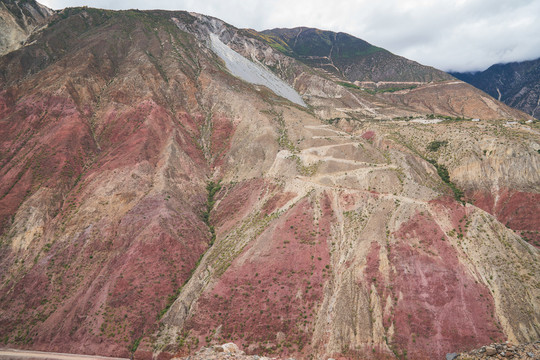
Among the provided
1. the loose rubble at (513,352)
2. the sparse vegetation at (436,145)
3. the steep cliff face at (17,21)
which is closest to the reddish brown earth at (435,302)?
the loose rubble at (513,352)

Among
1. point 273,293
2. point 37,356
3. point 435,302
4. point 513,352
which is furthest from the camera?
point 273,293

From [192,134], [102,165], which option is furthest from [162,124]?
[102,165]

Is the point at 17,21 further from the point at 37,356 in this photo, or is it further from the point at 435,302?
the point at 435,302

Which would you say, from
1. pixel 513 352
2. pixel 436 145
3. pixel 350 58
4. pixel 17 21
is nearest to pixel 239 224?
pixel 513 352

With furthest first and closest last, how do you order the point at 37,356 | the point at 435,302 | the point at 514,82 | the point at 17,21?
1. the point at 514,82
2. the point at 17,21
3. the point at 37,356
4. the point at 435,302

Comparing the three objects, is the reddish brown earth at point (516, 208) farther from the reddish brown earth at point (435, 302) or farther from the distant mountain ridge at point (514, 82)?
the distant mountain ridge at point (514, 82)

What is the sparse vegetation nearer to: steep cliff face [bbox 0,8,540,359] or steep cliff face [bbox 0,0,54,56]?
steep cliff face [bbox 0,8,540,359]

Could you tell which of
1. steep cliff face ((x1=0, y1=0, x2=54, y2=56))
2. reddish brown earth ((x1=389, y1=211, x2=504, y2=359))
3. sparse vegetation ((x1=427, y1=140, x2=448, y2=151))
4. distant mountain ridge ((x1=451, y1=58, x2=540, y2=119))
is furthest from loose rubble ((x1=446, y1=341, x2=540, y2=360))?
distant mountain ridge ((x1=451, y1=58, x2=540, y2=119))
